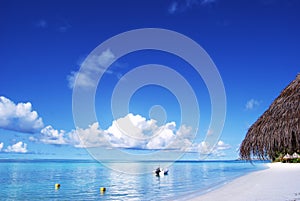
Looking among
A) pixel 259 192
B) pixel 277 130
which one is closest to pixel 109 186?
pixel 259 192

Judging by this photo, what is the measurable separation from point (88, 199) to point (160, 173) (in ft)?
52.3

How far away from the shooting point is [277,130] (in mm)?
4234

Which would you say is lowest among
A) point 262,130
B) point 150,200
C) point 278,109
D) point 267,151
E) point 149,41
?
point 150,200

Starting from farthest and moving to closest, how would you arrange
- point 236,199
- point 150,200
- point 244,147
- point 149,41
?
point 150,200 < point 236,199 < point 149,41 < point 244,147

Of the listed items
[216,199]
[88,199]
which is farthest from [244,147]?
[88,199]

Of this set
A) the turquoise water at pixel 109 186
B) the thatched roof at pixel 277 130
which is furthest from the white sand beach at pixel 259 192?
the thatched roof at pixel 277 130

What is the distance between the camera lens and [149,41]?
30.3ft

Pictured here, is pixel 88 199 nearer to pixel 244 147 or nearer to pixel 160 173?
pixel 244 147

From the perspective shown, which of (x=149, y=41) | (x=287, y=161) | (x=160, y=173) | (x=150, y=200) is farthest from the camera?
(x=287, y=161)

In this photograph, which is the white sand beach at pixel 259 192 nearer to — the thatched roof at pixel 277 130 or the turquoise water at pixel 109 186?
the turquoise water at pixel 109 186

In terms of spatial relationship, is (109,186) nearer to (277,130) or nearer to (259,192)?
(259,192)

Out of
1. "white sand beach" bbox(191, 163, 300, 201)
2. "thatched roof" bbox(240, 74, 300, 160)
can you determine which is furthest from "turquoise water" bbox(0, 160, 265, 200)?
"thatched roof" bbox(240, 74, 300, 160)

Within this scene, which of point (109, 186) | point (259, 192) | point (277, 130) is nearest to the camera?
point (277, 130)

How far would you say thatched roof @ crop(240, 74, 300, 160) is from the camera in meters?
4.12
